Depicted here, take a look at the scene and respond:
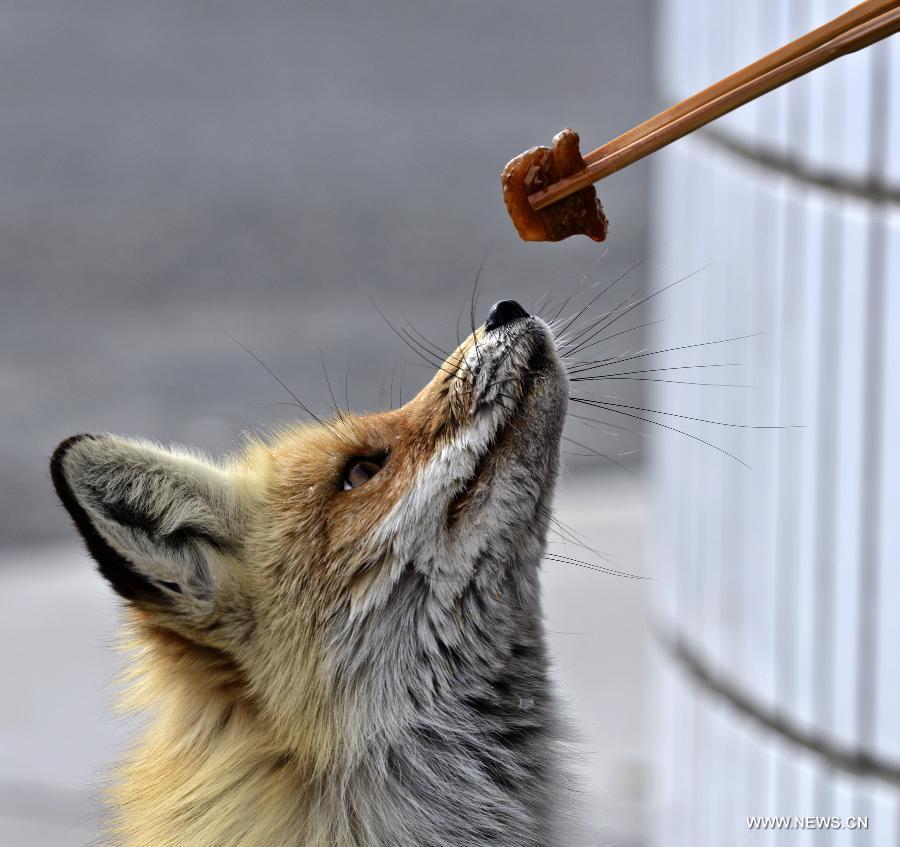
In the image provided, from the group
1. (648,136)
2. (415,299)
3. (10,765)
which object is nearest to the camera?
(648,136)

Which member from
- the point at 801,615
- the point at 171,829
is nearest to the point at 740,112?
the point at 801,615

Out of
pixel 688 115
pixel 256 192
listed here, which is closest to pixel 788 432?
pixel 688 115

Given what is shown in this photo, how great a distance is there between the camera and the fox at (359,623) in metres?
3.23

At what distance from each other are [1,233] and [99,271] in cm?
152

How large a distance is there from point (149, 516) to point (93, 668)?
212 inches

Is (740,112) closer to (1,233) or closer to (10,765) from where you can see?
(10,765)

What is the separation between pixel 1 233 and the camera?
15.1 m

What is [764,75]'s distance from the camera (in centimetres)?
254

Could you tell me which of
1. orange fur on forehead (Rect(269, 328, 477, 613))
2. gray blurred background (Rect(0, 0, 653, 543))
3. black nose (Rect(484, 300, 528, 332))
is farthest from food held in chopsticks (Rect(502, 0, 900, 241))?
gray blurred background (Rect(0, 0, 653, 543))

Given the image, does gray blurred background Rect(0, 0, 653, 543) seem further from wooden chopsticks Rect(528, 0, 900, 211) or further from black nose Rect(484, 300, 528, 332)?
wooden chopsticks Rect(528, 0, 900, 211)

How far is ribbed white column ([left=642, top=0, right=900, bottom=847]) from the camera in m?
4.00

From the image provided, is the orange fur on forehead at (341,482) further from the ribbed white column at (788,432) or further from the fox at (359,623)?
the ribbed white column at (788,432)

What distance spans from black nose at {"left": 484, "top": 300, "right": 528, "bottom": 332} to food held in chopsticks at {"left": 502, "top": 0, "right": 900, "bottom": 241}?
424mm

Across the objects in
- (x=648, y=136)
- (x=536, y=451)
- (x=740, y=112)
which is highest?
(x=740, y=112)
